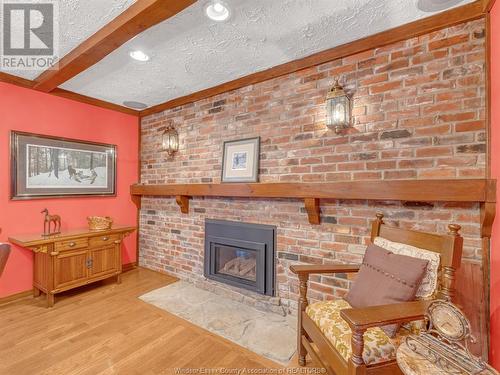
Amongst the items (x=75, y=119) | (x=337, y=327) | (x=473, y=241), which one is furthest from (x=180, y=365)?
(x=75, y=119)

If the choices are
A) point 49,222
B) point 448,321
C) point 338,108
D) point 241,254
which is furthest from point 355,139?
point 49,222

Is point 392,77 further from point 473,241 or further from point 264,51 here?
point 473,241

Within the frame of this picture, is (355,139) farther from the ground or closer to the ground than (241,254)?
farther from the ground

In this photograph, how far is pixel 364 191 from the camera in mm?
1862

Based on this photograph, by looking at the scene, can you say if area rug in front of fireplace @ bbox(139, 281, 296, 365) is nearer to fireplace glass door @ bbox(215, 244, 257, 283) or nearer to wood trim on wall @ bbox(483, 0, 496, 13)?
Result: fireplace glass door @ bbox(215, 244, 257, 283)

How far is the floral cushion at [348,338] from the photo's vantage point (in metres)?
1.19

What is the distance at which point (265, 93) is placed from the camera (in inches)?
101

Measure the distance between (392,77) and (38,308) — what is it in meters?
3.73

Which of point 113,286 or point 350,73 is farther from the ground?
point 350,73

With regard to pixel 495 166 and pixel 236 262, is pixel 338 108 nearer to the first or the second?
pixel 495 166

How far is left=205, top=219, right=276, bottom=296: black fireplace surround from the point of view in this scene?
98.2 inches

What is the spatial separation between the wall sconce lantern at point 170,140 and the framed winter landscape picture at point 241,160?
825mm

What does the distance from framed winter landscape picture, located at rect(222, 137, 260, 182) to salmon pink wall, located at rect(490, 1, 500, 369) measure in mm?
1724

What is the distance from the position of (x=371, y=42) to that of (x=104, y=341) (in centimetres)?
305
